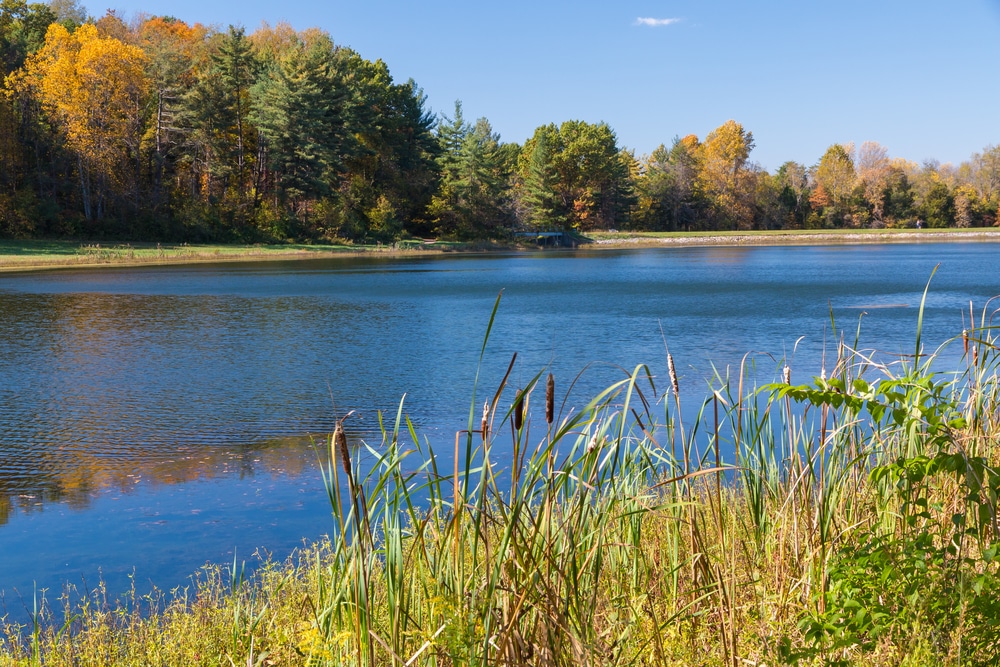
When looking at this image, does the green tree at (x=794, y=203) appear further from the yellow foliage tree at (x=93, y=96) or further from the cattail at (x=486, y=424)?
the cattail at (x=486, y=424)

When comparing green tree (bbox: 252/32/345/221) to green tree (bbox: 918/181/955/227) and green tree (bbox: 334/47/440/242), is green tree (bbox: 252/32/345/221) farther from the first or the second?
green tree (bbox: 918/181/955/227)

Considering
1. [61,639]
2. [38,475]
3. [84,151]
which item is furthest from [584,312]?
[84,151]

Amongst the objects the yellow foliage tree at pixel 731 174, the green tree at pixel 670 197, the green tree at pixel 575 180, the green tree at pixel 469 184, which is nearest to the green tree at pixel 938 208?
the yellow foliage tree at pixel 731 174

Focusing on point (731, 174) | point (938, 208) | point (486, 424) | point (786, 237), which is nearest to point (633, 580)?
point (486, 424)

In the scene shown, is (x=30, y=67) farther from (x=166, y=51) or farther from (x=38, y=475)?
(x=38, y=475)

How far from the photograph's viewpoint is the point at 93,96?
46.8 metres

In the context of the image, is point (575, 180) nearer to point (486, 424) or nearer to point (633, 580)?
point (633, 580)

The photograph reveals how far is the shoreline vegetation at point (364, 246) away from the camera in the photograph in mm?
41156

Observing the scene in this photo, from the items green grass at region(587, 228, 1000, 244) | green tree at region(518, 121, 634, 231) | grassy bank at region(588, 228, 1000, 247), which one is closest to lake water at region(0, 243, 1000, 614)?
green tree at region(518, 121, 634, 231)

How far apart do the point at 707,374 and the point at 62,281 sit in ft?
83.2

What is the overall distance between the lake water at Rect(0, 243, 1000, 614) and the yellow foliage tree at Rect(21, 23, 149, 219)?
15.6 metres

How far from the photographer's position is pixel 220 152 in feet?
178

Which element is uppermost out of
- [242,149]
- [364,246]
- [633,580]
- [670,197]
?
[242,149]

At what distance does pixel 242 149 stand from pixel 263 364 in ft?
148
